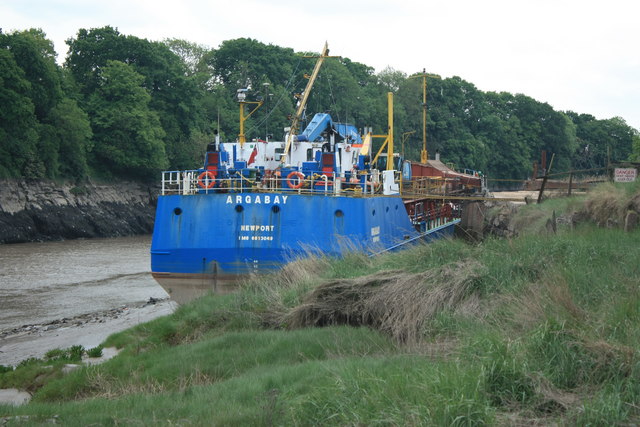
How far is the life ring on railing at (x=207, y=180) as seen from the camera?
2028 centimetres

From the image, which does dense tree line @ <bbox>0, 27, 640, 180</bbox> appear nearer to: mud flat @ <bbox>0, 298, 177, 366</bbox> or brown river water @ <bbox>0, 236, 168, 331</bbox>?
brown river water @ <bbox>0, 236, 168, 331</bbox>

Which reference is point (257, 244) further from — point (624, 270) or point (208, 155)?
point (624, 270)

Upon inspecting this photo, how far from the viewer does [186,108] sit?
6912 centimetres

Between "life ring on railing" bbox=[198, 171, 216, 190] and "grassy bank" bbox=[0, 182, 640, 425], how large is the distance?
5.41m

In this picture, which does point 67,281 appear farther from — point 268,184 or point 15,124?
point 15,124

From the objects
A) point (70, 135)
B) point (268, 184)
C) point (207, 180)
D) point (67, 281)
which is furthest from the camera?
point (70, 135)

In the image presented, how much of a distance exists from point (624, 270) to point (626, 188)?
8.43 meters

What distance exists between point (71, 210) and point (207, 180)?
36080 millimetres

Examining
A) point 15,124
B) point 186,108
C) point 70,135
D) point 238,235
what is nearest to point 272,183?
point 238,235

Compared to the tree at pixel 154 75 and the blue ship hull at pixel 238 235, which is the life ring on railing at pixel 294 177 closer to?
the blue ship hull at pixel 238 235

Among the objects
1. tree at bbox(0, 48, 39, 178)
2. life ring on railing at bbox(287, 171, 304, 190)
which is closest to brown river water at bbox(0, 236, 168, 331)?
life ring on railing at bbox(287, 171, 304, 190)

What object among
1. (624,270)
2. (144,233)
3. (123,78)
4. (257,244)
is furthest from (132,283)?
(123,78)

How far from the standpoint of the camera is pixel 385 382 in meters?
7.29

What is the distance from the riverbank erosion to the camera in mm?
47406
